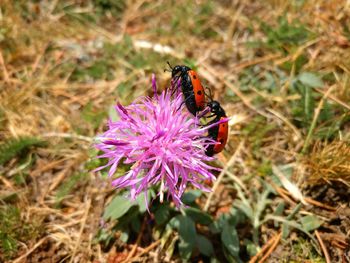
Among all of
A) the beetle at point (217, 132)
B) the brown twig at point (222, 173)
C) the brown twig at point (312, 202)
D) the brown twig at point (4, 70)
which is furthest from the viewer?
the brown twig at point (4, 70)

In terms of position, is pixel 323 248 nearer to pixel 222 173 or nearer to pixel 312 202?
pixel 312 202

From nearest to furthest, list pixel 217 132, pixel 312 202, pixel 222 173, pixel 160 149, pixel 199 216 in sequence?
pixel 160 149, pixel 217 132, pixel 199 216, pixel 312 202, pixel 222 173

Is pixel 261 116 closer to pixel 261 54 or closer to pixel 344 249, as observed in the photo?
pixel 261 54

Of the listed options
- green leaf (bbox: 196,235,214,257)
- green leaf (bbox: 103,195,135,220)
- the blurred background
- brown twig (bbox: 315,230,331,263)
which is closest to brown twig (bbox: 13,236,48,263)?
the blurred background

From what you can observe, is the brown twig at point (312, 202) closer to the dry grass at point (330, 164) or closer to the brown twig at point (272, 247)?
the dry grass at point (330, 164)

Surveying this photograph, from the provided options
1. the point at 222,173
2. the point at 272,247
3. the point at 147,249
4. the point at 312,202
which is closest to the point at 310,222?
the point at 312,202

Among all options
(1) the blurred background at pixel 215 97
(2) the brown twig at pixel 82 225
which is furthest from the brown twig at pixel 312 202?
(2) the brown twig at pixel 82 225
